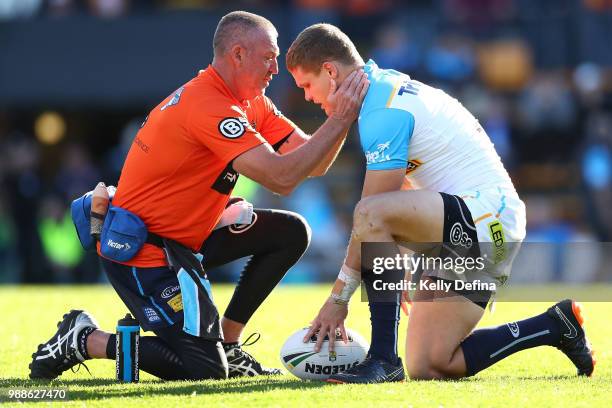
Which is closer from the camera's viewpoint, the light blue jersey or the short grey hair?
the light blue jersey

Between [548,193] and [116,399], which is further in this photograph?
[548,193]

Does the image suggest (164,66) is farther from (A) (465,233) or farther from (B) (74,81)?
(A) (465,233)

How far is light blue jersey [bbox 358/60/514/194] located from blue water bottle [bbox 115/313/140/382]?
158cm

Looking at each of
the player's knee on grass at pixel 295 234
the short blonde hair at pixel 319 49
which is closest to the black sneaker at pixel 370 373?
the player's knee on grass at pixel 295 234

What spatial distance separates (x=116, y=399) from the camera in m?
5.91

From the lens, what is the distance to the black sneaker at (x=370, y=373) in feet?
20.4

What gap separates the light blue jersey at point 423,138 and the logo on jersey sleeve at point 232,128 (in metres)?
0.67

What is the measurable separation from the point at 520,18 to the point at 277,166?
14.2 metres

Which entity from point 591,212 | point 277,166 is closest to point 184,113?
point 277,166

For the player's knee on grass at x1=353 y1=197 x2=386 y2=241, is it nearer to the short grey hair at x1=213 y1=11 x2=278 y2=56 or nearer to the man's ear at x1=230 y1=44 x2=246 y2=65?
the man's ear at x1=230 y1=44 x2=246 y2=65

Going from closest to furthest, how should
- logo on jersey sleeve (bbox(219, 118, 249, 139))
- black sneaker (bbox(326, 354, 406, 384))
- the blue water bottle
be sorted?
1. black sneaker (bbox(326, 354, 406, 384))
2. the blue water bottle
3. logo on jersey sleeve (bbox(219, 118, 249, 139))

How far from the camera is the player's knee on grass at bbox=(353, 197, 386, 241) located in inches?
246

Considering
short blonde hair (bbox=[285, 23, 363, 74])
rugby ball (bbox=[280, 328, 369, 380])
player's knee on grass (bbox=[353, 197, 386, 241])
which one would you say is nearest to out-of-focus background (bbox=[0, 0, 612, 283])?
short blonde hair (bbox=[285, 23, 363, 74])

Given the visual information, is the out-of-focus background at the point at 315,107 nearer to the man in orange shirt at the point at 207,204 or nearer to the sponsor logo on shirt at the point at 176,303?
the man in orange shirt at the point at 207,204
